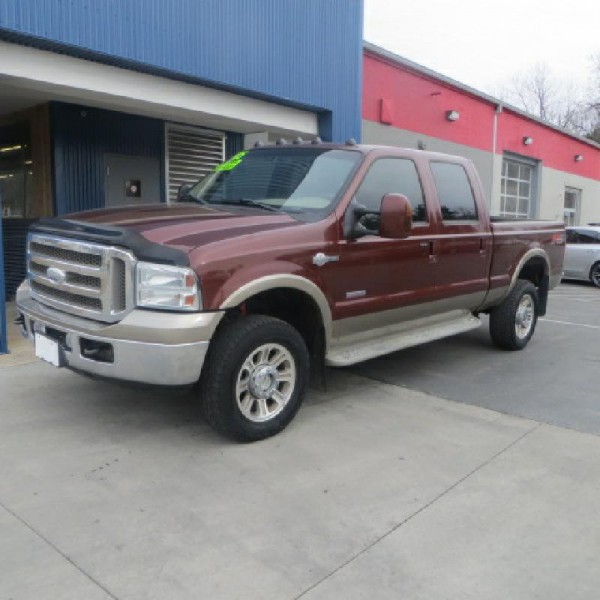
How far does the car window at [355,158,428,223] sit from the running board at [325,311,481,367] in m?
0.96

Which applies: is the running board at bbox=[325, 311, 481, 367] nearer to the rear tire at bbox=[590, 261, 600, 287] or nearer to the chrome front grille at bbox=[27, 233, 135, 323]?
the chrome front grille at bbox=[27, 233, 135, 323]

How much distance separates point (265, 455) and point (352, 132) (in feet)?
26.6

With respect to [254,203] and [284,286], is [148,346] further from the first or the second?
[254,203]

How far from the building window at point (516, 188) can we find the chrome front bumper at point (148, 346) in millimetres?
18387

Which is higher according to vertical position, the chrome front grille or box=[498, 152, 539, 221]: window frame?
box=[498, 152, 539, 221]: window frame

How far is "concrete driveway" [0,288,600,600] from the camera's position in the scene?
257cm

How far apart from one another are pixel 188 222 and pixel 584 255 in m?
13.0

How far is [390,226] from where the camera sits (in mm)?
4297

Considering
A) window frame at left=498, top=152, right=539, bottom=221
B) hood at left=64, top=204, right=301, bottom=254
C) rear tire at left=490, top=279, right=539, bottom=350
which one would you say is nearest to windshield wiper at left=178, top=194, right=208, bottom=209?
hood at left=64, top=204, right=301, bottom=254

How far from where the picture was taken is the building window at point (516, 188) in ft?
67.6

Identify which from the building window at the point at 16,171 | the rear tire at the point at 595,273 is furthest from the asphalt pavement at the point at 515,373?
the rear tire at the point at 595,273

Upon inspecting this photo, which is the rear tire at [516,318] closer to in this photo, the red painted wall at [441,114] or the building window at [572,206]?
the red painted wall at [441,114]

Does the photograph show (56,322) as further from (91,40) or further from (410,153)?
(91,40)

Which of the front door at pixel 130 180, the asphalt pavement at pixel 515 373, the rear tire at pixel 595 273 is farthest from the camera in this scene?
the rear tire at pixel 595 273
